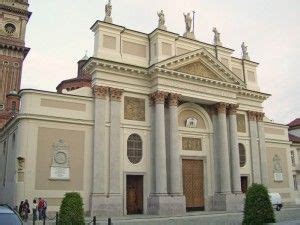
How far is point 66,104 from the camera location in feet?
89.6

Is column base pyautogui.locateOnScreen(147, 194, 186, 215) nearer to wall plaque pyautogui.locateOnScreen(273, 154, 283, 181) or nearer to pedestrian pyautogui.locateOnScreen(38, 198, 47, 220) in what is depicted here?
pedestrian pyautogui.locateOnScreen(38, 198, 47, 220)

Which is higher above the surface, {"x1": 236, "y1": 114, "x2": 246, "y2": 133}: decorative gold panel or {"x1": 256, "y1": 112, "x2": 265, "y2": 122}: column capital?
{"x1": 256, "y1": 112, "x2": 265, "y2": 122}: column capital

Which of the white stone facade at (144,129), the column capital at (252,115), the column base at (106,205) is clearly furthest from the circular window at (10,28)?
the column capital at (252,115)

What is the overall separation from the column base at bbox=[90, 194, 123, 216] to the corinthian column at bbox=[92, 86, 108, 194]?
1.74 ft

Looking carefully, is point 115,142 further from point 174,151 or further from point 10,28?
point 10,28

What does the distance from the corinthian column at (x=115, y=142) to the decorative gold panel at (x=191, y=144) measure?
6.55 metres

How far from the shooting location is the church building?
26.0 meters

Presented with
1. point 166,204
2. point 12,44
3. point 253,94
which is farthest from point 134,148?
point 12,44

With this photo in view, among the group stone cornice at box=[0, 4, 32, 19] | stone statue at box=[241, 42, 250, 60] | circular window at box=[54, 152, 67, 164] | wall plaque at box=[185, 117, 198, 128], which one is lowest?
circular window at box=[54, 152, 67, 164]

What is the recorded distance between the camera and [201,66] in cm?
3284

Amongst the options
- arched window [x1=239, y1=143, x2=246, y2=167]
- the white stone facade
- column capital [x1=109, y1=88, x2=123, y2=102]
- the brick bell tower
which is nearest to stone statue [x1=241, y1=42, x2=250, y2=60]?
the white stone facade

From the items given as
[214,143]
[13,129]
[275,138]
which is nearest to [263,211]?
[214,143]

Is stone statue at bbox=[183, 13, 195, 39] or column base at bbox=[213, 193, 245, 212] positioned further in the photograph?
stone statue at bbox=[183, 13, 195, 39]

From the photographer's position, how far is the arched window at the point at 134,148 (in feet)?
95.7
